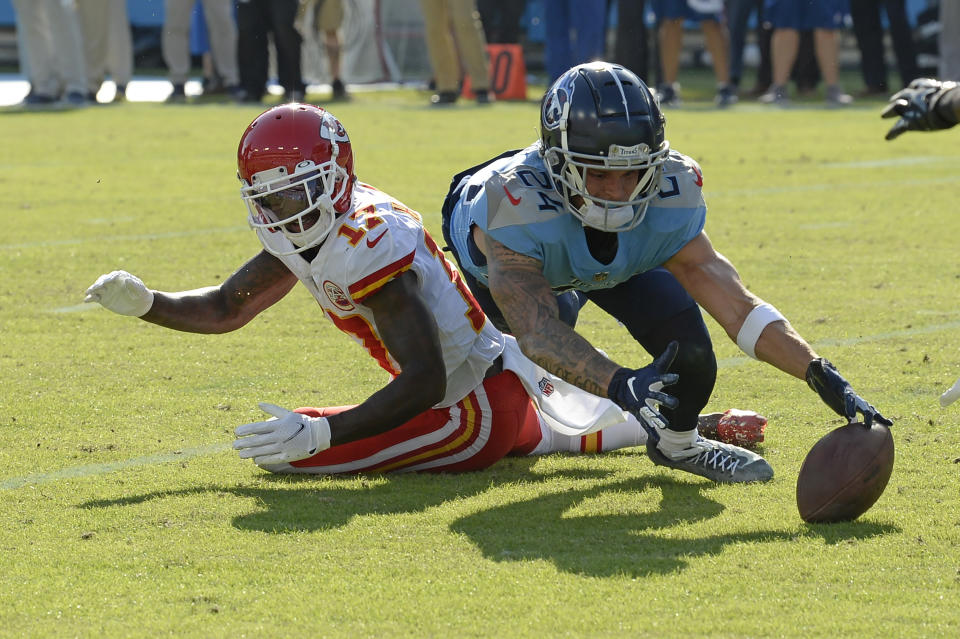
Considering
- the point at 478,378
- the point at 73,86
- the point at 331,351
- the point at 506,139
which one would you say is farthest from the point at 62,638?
the point at 73,86

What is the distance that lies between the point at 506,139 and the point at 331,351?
253 inches

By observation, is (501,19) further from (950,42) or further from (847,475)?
(847,475)

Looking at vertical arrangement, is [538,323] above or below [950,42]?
above

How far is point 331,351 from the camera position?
566cm

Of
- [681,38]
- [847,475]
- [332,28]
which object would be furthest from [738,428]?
[332,28]

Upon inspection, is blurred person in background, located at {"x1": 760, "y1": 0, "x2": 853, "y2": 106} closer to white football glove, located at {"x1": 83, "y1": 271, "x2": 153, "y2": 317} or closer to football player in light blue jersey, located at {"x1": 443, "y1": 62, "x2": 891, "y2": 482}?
football player in light blue jersey, located at {"x1": 443, "y1": 62, "x2": 891, "y2": 482}

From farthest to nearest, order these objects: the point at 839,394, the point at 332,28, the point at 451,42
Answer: the point at 332,28 < the point at 451,42 < the point at 839,394

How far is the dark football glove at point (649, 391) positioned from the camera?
3492mm

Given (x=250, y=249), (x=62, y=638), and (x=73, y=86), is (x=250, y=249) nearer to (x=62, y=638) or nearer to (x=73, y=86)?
(x=62, y=638)

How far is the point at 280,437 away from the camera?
12.7 ft

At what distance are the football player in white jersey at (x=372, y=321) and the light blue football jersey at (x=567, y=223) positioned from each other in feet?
0.93

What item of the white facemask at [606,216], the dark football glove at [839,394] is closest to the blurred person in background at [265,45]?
the white facemask at [606,216]

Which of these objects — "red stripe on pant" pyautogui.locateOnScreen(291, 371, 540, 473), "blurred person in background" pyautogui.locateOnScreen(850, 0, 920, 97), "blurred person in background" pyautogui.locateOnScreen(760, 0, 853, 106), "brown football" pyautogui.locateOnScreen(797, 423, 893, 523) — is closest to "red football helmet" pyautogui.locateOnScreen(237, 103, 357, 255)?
"red stripe on pant" pyautogui.locateOnScreen(291, 371, 540, 473)

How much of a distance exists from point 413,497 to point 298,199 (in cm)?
88
